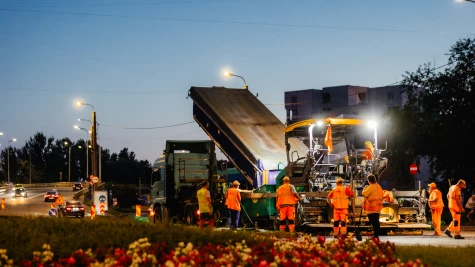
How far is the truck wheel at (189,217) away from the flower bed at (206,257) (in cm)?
1579

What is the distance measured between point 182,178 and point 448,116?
15.4 m

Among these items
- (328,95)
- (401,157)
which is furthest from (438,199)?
(328,95)

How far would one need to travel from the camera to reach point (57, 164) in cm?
16075

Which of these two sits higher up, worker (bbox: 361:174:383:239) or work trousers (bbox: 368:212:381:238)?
worker (bbox: 361:174:383:239)

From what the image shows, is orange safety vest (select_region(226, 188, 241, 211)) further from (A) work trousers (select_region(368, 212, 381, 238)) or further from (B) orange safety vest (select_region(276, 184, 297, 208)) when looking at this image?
(A) work trousers (select_region(368, 212, 381, 238))

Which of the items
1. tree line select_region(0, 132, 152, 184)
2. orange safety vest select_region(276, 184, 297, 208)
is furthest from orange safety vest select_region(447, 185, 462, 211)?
tree line select_region(0, 132, 152, 184)

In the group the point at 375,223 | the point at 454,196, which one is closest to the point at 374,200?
the point at 375,223

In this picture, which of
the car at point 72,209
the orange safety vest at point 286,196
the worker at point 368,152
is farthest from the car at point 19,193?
the orange safety vest at point 286,196

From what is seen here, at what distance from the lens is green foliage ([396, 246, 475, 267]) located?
12.2 metres

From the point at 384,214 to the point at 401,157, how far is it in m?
18.7

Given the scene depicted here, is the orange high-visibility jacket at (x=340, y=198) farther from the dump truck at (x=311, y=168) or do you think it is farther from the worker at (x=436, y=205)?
the worker at (x=436, y=205)

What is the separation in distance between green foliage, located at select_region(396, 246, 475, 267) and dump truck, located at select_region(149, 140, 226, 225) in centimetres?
1343

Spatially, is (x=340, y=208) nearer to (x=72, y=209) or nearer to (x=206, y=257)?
(x=206, y=257)

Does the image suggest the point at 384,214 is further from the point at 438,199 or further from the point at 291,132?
the point at 291,132
